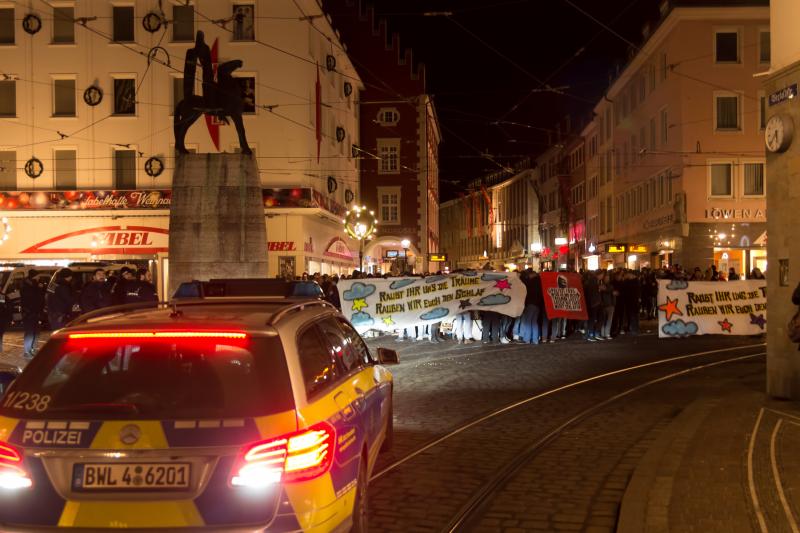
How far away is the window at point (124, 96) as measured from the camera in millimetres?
37500

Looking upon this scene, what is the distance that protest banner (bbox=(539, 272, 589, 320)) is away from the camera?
21000mm

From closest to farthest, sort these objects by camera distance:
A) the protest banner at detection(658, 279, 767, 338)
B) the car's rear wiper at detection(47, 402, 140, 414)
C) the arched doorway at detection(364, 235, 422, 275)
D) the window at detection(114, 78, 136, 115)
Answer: the car's rear wiper at detection(47, 402, 140, 414) < the protest banner at detection(658, 279, 767, 338) < the window at detection(114, 78, 136, 115) < the arched doorway at detection(364, 235, 422, 275)

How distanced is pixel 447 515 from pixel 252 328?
110 inches

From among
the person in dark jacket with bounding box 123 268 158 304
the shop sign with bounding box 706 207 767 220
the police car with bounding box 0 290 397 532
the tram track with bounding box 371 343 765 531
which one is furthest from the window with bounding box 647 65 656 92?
the police car with bounding box 0 290 397 532

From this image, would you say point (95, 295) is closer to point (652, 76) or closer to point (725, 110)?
point (725, 110)

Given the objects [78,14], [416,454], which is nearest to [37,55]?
[78,14]

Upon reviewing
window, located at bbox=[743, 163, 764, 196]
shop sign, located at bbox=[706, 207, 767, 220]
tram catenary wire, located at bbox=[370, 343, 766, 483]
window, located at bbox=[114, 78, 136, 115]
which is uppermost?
window, located at bbox=[114, 78, 136, 115]

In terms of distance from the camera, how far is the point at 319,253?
131ft

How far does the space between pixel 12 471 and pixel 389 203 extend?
175ft

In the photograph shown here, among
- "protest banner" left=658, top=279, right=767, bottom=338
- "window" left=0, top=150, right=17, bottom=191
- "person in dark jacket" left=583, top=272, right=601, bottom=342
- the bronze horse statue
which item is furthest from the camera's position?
"window" left=0, top=150, right=17, bottom=191

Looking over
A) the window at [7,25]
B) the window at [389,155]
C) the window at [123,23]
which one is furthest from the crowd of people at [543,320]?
the window at [389,155]

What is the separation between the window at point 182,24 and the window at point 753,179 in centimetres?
2463

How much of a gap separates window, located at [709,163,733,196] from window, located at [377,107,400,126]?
77.5 feet

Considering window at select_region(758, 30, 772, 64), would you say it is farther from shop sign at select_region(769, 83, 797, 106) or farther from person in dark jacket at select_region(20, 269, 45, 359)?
person in dark jacket at select_region(20, 269, 45, 359)
